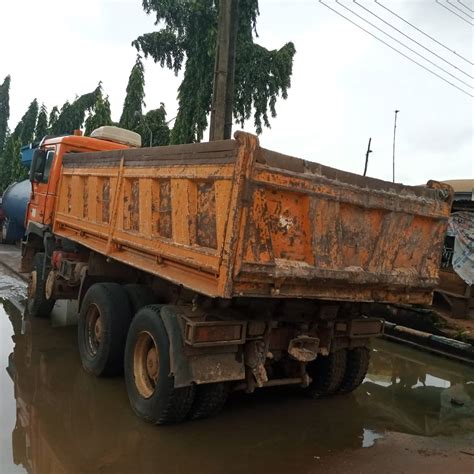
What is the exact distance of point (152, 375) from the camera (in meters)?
4.00

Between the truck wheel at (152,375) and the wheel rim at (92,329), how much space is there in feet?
3.11

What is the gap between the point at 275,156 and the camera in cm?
319

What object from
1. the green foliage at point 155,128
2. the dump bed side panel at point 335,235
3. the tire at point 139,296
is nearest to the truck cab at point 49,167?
the tire at point 139,296

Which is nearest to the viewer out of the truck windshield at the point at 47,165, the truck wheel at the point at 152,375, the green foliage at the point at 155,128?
the truck wheel at the point at 152,375

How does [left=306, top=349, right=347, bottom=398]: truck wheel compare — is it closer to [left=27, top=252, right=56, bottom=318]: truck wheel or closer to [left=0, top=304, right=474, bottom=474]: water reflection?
[left=0, top=304, right=474, bottom=474]: water reflection

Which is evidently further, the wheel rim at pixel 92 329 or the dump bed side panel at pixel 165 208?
the wheel rim at pixel 92 329

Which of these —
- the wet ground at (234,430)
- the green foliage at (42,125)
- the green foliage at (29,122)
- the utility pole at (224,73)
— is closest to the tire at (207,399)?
the wet ground at (234,430)

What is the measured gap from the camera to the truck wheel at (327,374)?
4.63 metres

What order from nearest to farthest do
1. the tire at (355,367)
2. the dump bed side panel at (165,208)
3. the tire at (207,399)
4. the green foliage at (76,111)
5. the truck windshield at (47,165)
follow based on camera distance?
the dump bed side panel at (165,208) → the tire at (207,399) → the tire at (355,367) → the truck windshield at (47,165) → the green foliage at (76,111)

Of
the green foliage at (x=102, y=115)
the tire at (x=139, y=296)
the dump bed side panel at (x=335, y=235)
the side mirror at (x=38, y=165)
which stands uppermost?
the green foliage at (x=102, y=115)

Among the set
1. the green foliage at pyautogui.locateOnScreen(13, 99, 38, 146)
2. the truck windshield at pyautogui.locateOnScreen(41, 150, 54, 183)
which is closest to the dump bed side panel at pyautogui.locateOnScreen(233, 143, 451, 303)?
the truck windshield at pyautogui.locateOnScreen(41, 150, 54, 183)

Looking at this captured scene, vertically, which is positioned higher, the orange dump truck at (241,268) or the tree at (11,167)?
the tree at (11,167)

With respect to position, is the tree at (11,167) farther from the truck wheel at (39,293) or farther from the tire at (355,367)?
the tire at (355,367)

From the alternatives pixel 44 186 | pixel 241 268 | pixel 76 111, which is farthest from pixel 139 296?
pixel 76 111
